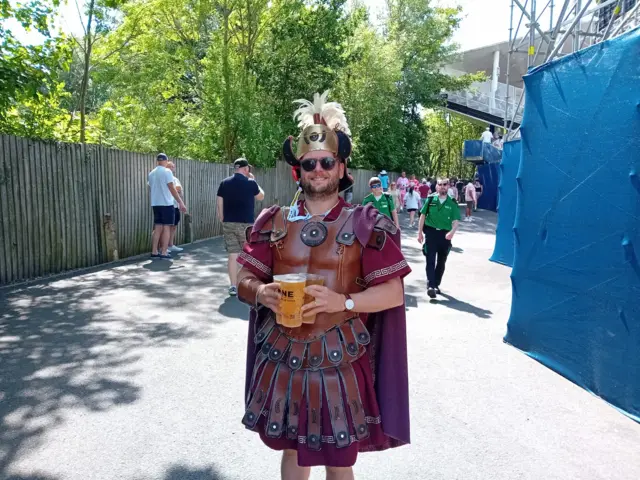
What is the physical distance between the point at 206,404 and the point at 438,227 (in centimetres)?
479

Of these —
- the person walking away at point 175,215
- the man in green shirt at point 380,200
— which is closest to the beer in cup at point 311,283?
the man in green shirt at point 380,200

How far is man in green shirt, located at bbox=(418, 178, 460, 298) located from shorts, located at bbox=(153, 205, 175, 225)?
4.80 meters

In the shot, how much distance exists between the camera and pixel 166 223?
9.61 meters

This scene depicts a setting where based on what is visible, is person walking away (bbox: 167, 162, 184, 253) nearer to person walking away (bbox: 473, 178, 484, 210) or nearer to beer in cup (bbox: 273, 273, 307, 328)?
beer in cup (bbox: 273, 273, 307, 328)

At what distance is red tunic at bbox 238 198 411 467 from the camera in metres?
2.08

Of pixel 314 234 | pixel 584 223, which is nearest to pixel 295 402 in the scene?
pixel 314 234

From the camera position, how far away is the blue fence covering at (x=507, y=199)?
9609 millimetres

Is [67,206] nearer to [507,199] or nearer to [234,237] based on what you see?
[234,237]

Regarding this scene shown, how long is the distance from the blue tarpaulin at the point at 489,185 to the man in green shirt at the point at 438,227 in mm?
20120

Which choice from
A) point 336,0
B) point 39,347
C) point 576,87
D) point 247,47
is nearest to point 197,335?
point 39,347

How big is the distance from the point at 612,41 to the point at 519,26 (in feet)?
31.6

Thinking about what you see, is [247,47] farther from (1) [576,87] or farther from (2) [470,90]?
(2) [470,90]

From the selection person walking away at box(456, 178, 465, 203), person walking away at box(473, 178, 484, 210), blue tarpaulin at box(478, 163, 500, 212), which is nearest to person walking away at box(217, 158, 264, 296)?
person walking away at box(473, 178, 484, 210)

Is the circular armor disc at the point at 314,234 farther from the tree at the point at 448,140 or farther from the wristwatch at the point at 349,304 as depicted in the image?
the tree at the point at 448,140
